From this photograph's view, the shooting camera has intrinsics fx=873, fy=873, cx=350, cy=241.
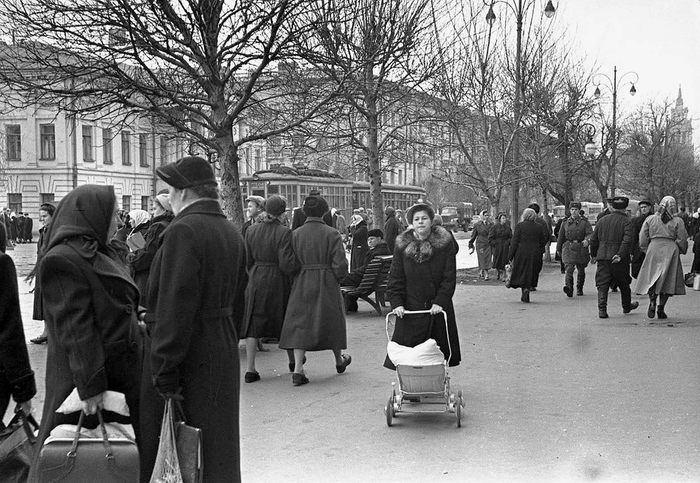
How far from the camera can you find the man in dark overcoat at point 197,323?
12.8ft

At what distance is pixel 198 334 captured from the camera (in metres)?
4.05

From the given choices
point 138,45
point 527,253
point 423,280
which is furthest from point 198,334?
point 527,253

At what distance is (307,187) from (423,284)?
2791cm

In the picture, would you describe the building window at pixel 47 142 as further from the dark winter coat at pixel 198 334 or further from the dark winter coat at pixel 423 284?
the dark winter coat at pixel 198 334

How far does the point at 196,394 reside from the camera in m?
4.01

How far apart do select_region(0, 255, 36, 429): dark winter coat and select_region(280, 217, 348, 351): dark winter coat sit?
14.8 feet

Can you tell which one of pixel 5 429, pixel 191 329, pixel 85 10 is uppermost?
pixel 85 10

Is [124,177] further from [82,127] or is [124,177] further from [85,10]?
[85,10]

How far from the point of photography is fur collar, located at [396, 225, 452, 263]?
24.4 feet

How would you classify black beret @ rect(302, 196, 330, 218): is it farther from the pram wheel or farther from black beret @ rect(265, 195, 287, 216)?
the pram wheel

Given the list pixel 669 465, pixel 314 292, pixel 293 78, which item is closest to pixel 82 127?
pixel 293 78

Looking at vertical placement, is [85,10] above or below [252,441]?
above

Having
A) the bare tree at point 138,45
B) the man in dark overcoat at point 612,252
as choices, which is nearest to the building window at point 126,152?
the bare tree at point 138,45

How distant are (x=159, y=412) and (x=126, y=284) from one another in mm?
623
